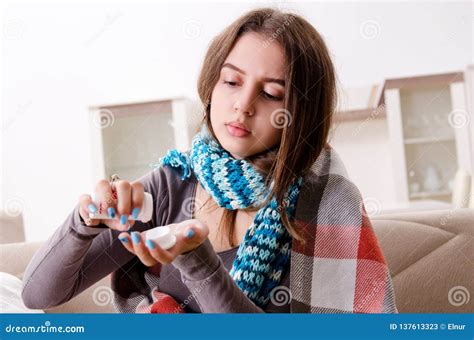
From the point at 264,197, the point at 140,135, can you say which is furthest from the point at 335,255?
the point at 140,135

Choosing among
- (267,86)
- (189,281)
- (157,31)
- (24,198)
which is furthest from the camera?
(24,198)

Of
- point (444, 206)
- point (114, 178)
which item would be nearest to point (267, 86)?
point (114, 178)

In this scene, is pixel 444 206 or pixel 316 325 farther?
pixel 444 206

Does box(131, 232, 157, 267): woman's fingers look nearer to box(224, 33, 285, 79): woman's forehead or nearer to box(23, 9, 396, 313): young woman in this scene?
box(23, 9, 396, 313): young woman

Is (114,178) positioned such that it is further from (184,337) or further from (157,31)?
(157,31)

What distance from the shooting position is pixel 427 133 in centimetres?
111

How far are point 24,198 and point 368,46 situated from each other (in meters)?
0.65

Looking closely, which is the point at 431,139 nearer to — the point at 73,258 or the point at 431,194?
the point at 431,194

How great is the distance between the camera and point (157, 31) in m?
0.94

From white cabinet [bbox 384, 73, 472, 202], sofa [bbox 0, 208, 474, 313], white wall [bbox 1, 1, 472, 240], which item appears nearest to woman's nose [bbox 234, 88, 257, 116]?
white wall [bbox 1, 1, 472, 240]

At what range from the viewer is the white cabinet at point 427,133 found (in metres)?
1.05

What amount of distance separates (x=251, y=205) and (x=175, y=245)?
206 mm

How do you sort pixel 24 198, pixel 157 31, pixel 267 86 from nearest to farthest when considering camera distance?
1. pixel 267 86
2. pixel 157 31
3. pixel 24 198

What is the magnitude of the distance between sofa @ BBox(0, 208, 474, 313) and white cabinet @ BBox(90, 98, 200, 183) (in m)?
0.33
